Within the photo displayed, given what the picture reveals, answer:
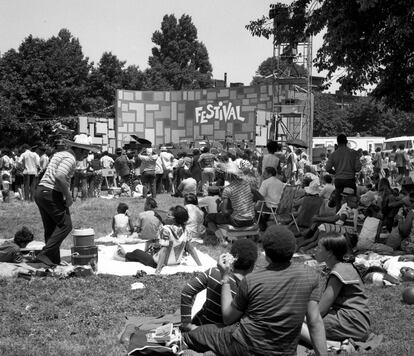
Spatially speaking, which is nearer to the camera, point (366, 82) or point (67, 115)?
point (366, 82)

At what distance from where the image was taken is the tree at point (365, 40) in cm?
999

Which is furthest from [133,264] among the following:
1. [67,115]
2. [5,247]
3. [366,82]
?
[67,115]

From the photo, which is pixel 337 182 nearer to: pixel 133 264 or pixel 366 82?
pixel 366 82

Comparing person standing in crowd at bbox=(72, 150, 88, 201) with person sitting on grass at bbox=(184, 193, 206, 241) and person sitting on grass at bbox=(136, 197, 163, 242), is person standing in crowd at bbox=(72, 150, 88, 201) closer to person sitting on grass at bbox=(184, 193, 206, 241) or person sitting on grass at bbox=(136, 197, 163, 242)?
person sitting on grass at bbox=(184, 193, 206, 241)

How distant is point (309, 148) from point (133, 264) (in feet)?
56.6

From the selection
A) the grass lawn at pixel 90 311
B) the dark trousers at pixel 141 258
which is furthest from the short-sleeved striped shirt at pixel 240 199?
the grass lawn at pixel 90 311

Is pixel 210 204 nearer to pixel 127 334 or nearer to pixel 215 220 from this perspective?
pixel 215 220

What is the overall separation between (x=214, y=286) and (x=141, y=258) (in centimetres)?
428

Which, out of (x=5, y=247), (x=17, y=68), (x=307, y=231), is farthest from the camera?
(x=17, y=68)

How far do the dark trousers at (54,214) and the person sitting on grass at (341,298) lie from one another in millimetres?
3968

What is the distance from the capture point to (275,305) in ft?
12.2

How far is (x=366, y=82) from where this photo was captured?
1243 centimetres

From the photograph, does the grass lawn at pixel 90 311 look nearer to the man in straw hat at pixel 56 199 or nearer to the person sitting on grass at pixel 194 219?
the man in straw hat at pixel 56 199

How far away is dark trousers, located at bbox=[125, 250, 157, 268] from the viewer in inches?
338
